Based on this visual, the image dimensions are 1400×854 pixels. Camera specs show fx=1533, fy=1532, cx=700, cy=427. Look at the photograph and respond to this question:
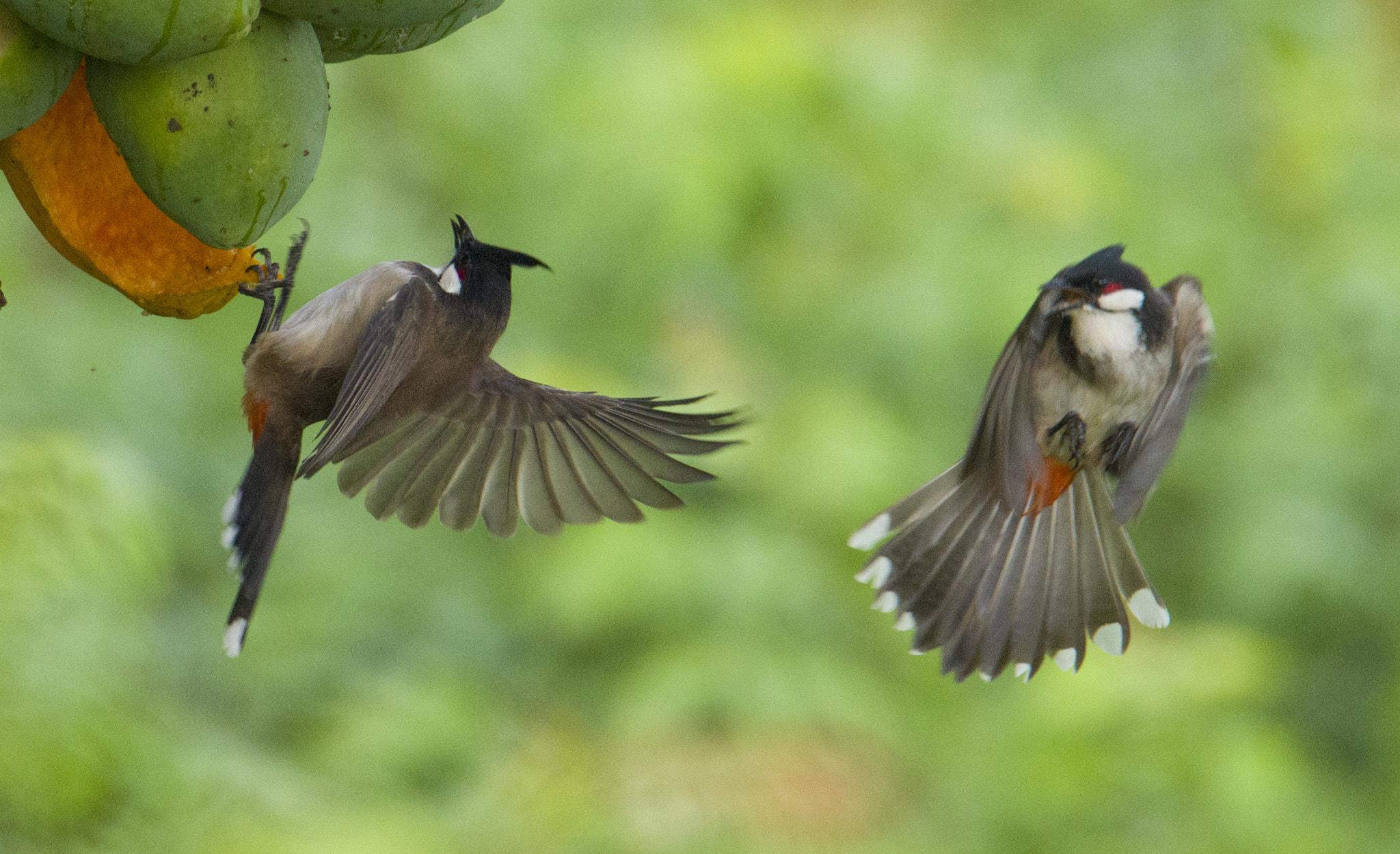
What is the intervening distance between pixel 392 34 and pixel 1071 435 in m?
1.13

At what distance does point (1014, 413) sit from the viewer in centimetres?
160

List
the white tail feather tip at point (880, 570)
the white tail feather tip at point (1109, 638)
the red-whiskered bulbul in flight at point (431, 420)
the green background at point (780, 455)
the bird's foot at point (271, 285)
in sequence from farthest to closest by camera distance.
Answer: the green background at point (780, 455) < the white tail feather tip at point (880, 570) < the white tail feather tip at point (1109, 638) < the red-whiskered bulbul in flight at point (431, 420) < the bird's foot at point (271, 285)

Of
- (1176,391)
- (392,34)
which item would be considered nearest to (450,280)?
(392,34)

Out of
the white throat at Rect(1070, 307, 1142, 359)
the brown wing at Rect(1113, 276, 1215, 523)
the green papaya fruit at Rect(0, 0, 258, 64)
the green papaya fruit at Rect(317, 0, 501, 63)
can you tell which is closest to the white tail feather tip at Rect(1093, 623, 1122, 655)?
the brown wing at Rect(1113, 276, 1215, 523)

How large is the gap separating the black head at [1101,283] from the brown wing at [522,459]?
38 centimetres

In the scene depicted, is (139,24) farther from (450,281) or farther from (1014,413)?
(1014,413)

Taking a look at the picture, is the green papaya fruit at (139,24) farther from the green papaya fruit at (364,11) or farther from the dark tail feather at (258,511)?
the dark tail feather at (258,511)

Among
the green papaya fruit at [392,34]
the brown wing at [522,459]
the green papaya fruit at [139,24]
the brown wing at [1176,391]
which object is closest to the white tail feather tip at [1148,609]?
the brown wing at [1176,391]

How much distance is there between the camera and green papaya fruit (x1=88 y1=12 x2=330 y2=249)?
0.69m

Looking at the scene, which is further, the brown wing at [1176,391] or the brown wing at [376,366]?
the brown wing at [1176,391]

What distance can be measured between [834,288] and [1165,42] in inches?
52.8

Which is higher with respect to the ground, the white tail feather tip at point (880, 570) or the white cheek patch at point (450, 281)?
the white tail feather tip at point (880, 570)

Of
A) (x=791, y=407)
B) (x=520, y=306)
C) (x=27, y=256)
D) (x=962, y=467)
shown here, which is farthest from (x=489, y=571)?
(x=962, y=467)

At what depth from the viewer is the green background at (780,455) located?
2.64 metres
